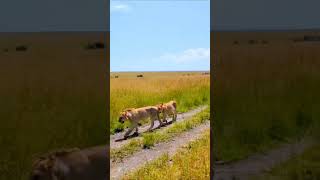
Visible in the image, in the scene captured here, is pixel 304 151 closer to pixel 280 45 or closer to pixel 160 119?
pixel 280 45

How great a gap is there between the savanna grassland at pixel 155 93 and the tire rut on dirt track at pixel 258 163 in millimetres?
1361

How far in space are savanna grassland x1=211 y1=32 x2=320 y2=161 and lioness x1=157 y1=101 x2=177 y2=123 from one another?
3.70ft

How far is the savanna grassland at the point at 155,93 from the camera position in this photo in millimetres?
6617

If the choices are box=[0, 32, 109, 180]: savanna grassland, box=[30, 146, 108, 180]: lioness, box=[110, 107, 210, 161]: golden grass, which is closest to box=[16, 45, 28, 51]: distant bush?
box=[0, 32, 109, 180]: savanna grassland

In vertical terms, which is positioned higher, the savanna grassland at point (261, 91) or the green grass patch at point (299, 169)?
the savanna grassland at point (261, 91)

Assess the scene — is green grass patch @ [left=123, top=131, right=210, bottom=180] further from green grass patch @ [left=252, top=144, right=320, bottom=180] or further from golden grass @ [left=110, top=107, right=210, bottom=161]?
green grass patch @ [left=252, top=144, right=320, bottom=180]

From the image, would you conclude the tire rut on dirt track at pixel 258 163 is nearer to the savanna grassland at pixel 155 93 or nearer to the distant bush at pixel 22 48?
the savanna grassland at pixel 155 93

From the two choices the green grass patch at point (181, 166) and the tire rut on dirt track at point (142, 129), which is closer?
the green grass patch at point (181, 166)

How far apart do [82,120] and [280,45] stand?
2554 mm

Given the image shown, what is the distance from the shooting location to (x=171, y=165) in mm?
5715

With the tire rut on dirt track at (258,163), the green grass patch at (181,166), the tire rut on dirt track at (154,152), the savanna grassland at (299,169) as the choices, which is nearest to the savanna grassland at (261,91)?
the tire rut on dirt track at (258,163)

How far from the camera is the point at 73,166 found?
470 cm

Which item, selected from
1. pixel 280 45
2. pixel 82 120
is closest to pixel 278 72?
pixel 280 45

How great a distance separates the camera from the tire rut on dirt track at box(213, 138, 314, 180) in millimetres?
5344
